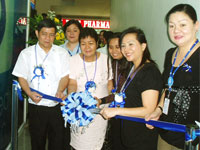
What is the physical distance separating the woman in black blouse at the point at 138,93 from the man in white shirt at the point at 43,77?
0.98 metres

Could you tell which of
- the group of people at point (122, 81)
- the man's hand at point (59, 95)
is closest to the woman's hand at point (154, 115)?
the group of people at point (122, 81)

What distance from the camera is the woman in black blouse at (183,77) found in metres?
1.39

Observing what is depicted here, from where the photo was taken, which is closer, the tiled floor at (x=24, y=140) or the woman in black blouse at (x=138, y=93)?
the woman in black blouse at (x=138, y=93)

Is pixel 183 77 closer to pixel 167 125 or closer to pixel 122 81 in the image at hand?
pixel 167 125

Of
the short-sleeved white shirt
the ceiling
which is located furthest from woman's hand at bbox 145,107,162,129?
the ceiling

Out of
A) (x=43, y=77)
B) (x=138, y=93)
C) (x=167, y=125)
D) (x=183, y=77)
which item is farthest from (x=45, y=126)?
(x=183, y=77)

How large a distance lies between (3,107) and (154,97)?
209 cm

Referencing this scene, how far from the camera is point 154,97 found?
5.15 feet

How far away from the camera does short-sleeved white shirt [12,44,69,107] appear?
244cm

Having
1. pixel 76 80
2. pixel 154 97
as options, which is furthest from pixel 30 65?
pixel 154 97

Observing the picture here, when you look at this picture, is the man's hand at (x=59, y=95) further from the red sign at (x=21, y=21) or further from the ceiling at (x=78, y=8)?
the ceiling at (x=78, y=8)

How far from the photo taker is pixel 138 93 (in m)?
1.66

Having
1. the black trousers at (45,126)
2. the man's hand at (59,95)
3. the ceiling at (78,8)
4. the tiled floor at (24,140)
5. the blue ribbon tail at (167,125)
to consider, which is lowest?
the tiled floor at (24,140)

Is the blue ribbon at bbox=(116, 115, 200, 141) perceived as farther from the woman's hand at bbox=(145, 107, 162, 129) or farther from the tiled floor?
the tiled floor
